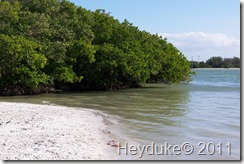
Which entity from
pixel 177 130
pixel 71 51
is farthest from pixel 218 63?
pixel 177 130

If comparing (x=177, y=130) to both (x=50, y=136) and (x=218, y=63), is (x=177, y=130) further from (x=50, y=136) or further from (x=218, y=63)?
(x=218, y=63)

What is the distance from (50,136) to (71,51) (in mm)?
16188

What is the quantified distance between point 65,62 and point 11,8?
5210mm

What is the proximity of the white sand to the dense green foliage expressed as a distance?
9.58m

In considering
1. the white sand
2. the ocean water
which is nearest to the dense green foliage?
the ocean water

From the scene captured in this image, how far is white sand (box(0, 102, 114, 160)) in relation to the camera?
7.22 metres

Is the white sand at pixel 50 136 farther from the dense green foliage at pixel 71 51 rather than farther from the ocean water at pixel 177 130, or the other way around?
the dense green foliage at pixel 71 51

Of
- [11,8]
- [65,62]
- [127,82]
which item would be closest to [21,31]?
[11,8]

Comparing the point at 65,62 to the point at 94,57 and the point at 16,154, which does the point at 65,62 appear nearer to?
the point at 94,57

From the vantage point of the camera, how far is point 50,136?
892cm

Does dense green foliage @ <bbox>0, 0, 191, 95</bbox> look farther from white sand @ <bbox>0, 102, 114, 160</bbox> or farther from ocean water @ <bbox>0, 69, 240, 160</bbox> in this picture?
white sand @ <bbox>0, 102, 114, 160</bbox>

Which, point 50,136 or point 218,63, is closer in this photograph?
point 50,136

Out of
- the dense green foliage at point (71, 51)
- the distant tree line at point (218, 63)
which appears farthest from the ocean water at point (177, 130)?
the distant tree line at point (218, 63)

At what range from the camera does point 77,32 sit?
2655 cm
